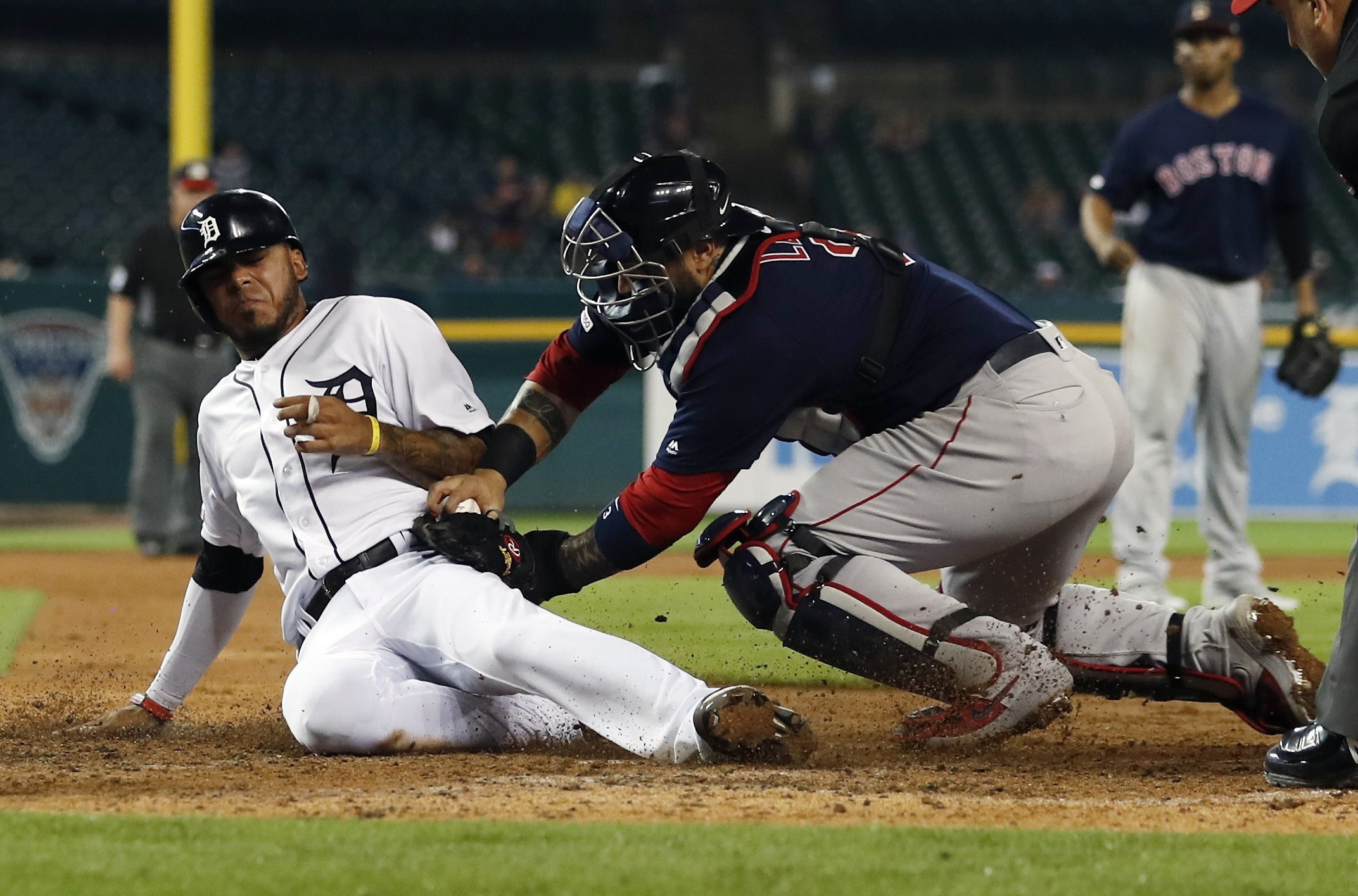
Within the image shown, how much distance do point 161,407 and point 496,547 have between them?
18.8 feet

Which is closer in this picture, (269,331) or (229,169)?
(269,331)

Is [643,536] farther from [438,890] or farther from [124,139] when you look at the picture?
[124,139]

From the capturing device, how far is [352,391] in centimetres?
376

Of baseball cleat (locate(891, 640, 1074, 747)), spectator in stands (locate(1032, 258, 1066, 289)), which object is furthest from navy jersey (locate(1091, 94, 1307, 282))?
spectator in stands (locate(1032, 258, 1066, 289))

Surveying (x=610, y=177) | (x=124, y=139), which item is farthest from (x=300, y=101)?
(x=610, y=177)

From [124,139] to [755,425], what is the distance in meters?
16.5

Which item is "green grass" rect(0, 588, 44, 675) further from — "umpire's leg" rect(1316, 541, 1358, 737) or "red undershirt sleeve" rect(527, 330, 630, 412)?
"umpire's leg" rect(1316, 541, 1358, 737)

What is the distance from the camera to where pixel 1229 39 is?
6453 millimetres

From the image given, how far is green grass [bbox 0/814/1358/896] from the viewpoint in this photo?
7.71 feet

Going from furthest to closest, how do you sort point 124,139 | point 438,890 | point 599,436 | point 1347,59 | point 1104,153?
point 1104,153
point 124,139
point 599,436
point 1347,59
point 438,890

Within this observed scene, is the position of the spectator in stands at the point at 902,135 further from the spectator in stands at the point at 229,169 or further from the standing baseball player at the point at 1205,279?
the standing baseball player at the point at 1205,279

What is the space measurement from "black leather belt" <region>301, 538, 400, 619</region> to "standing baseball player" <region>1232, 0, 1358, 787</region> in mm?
1962

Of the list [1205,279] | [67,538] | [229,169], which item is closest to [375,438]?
[1205,279]

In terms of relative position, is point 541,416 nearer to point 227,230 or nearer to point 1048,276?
point 227,230
